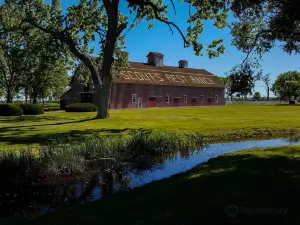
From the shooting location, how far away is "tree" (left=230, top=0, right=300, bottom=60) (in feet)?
34.1

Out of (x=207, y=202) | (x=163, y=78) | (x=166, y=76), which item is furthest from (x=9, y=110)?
(x=166, y=76)

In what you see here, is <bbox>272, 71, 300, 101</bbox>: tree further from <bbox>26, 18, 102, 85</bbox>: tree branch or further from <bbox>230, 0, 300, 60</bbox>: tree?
<bbox>230, 0, 300, 60</bbox>: tree

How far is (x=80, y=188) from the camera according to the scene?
10.1 m

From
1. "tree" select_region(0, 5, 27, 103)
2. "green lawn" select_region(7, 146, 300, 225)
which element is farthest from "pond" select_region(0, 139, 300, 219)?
"tree" select_region(0, 5, 27, 103)

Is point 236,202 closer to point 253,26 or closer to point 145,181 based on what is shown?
point 145,181

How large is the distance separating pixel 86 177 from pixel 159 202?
16.1 feet

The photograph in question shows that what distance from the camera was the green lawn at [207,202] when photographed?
5.85 m

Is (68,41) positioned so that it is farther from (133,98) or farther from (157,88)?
(157,88)

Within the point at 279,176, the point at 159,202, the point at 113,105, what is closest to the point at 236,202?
the point at 159,202

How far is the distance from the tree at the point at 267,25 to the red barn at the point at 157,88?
42.8m

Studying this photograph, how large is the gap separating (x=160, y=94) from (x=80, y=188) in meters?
57.6

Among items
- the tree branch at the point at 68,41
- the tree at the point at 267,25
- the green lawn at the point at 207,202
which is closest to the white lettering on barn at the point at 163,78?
the tree branch at the point at 68,41

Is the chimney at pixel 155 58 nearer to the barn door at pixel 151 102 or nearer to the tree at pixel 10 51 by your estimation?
the barn door at pixel 151 102

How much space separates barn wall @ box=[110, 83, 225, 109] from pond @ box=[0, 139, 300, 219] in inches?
1824
